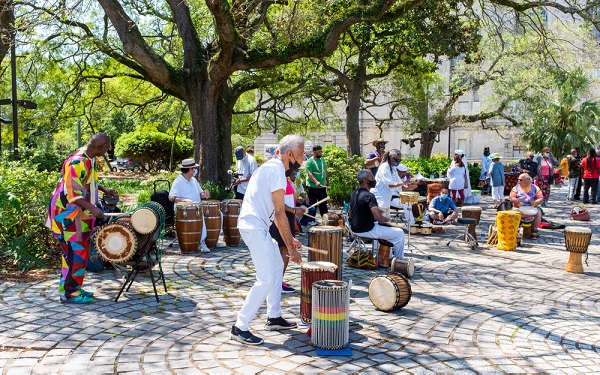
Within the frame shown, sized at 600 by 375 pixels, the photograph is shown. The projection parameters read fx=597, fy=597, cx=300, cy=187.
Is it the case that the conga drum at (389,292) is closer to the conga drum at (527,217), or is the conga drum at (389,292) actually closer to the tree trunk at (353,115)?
the conga drum at (527,217)

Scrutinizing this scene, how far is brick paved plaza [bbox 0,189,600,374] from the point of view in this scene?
5.06m

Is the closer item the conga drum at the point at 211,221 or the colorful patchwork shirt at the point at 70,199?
the colorful patchwork shirt at the point at 70,199

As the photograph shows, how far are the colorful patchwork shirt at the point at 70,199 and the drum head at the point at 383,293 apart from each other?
3372mm

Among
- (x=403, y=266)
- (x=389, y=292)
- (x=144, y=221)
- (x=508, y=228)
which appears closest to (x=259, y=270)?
(x=389, y=292)

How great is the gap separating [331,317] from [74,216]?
128 inches

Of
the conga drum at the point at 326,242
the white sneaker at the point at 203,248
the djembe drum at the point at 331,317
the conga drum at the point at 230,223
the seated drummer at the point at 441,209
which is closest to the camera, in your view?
the djembe drum at the point at 331,317

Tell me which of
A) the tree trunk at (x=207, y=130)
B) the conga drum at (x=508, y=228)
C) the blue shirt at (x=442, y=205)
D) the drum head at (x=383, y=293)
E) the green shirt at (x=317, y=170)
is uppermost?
the tree trunk at (x=207, y=130)

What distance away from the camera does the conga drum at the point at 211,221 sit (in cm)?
1038

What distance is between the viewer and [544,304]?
7.22m

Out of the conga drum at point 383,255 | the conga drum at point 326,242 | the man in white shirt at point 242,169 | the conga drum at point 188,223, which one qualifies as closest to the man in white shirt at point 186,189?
the conga drum at point 188,223

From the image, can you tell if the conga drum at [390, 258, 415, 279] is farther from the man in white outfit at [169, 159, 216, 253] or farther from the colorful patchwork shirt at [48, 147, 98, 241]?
the colorful patchwork shirt at [48, 147, 98, 241]

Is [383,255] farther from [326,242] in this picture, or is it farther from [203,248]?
[203,248]

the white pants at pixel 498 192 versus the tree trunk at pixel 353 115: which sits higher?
the tree trunk at pixel 353 115

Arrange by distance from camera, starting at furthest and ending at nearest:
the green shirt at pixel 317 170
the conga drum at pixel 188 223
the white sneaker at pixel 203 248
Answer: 1. the green shirt at pixel 317 170
2. the white sneaker at pixel 203 248
3. the conga drum at pixel 188 223
